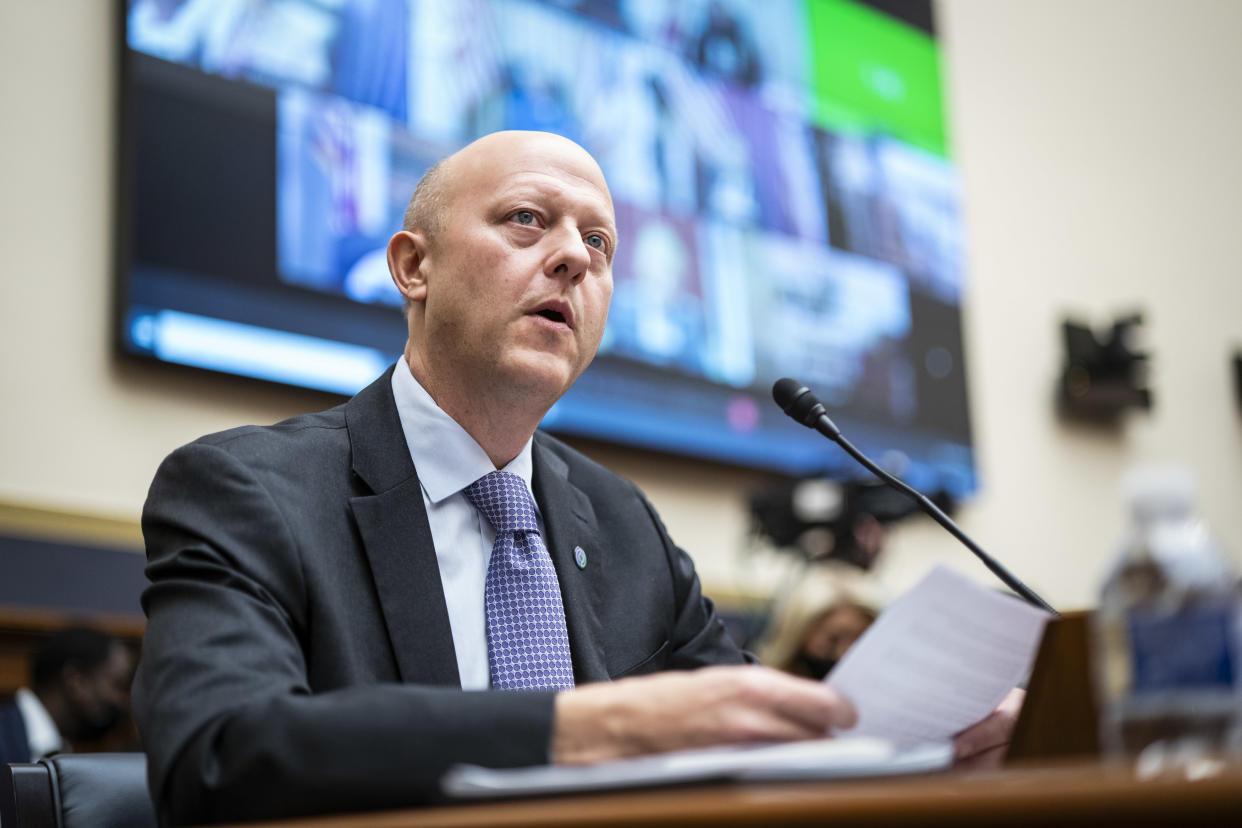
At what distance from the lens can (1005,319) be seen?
18.1 ft

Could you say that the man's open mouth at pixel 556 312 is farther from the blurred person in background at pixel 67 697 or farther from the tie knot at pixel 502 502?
the blurred person in background at pixel 67 697

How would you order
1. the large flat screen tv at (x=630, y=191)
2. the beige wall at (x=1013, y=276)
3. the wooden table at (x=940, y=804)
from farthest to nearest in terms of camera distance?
the large flat screen tv at (x=630, y=191) < the beige wall at (x=1013, y=276) < the wooden table at (x=940, y=804)

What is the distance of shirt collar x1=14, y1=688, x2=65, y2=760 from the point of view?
3059 mm

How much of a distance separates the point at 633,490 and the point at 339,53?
2.13 meters

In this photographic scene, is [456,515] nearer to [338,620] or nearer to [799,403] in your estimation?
[338,620]

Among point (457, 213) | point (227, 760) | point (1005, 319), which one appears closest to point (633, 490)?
point (457, 213)

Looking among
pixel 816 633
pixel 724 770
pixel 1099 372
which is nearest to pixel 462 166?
pixel 724 770

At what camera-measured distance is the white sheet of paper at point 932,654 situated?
87cm

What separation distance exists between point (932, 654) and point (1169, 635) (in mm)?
176

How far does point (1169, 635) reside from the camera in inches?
29.9

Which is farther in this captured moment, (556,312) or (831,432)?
(556,312)

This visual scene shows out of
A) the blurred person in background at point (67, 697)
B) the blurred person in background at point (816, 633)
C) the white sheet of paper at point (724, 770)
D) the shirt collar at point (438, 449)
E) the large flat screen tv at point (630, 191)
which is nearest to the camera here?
the white sheet of paper at point (724, 770)

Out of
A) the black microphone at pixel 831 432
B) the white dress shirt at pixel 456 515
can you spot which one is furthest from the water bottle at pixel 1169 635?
the white dress shirt at pixel 456 515

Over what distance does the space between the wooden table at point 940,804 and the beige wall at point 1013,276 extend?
2.62 m
